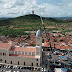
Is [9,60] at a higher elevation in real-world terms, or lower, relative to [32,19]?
lower

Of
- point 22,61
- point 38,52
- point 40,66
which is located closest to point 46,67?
point 40,66

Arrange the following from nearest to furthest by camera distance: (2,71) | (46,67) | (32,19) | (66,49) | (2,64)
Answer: (2,71) → (46,67) → (2,64) → (66,49) → (32,19)

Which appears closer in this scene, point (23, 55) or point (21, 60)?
point (21, 60)

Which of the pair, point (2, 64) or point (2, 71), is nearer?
point (2, 71)

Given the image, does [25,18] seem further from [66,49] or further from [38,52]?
[38,52]

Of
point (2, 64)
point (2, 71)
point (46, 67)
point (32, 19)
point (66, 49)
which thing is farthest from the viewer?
point (32, 19)

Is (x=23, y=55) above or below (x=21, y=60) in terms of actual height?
above

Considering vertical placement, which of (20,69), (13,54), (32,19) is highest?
(32,19)
